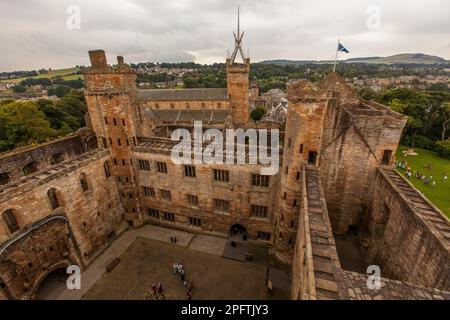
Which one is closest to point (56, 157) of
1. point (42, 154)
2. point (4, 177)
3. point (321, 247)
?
point (42, 154)

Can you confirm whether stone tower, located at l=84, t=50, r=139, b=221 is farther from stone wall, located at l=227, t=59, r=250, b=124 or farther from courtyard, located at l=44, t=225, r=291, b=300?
stone wall, located at l=227, t=59, r=250, b=124

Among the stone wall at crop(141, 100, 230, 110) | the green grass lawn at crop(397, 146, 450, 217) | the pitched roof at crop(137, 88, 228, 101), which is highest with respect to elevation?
the pitched roof at crop(137, 88, 228, 101)

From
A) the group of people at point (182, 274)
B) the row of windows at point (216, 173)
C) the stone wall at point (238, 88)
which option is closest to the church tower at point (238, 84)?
the stone wall at point (238, 88)

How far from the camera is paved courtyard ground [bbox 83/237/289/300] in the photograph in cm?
2111

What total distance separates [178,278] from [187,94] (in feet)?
168

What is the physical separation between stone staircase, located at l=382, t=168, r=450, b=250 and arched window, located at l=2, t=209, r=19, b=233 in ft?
101

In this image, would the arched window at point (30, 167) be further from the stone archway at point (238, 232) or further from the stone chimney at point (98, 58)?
the stone archway at point (238, 232)

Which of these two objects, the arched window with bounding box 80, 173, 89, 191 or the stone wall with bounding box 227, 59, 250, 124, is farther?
the stone wall with bounding box 227, 59, 250, 124

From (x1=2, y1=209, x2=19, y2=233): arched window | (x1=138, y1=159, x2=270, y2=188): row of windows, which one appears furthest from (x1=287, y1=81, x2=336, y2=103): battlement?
(x1=2, y1=209, x2=19, y2=233): arched window

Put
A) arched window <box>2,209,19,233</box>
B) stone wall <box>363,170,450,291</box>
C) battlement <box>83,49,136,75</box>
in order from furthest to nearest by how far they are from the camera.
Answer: battlement <box>83,49,136,75</box>
arched window <box>2,209,19,233</box>
stone wall <box>363,170,450,291</box>

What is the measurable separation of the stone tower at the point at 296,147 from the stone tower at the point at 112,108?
57.7 ft

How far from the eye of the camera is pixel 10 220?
1833cm

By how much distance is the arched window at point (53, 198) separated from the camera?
20.9 metres
